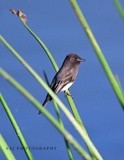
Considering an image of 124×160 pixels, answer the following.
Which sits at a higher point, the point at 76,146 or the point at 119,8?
the point at 119,8

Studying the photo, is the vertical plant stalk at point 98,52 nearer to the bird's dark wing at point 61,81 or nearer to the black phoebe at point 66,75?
the black phoebe at point 66,75

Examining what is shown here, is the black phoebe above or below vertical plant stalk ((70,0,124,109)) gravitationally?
below

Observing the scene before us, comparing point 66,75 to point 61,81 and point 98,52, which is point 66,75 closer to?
point 61,81

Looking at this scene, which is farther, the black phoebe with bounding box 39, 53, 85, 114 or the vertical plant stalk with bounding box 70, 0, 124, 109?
the black phoebe with bounding box 39, 53, 85, 114

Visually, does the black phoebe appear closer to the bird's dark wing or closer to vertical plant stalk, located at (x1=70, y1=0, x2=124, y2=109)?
the bird's dark wing

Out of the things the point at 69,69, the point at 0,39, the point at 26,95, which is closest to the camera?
the point at 26,95

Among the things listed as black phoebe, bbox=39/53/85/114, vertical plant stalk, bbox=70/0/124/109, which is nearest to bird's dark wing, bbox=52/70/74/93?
black phoebe, bbox=39/53/85/114

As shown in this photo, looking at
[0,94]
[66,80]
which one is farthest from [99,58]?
[66,80]

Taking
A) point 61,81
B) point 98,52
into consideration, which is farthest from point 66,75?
point 98,52

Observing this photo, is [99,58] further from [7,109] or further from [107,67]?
[7,109]
